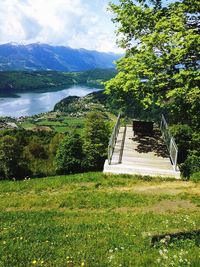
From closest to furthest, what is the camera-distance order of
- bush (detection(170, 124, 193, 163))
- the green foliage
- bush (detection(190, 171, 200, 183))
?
bush (detection(190, 171, 200, 183)), bush (detection(170, 124, 193, 163)), the green foliage

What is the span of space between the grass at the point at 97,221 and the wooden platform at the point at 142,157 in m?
0.86

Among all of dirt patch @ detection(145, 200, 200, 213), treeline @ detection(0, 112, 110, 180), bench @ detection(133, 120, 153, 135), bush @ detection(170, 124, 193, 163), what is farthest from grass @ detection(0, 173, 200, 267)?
treeline @ detection(0, 112, 110, 180)

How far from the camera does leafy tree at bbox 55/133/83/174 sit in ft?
159

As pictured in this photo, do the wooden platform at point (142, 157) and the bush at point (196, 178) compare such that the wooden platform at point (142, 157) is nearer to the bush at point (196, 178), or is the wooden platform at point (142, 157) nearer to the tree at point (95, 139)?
the bush at point (196, 178)

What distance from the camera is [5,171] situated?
70.2 m

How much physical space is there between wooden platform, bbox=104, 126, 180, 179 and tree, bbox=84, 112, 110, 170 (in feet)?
85.2

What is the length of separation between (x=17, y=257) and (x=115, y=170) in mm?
14516

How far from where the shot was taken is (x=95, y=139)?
66.3m

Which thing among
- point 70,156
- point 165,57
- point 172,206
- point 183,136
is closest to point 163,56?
point 165,57

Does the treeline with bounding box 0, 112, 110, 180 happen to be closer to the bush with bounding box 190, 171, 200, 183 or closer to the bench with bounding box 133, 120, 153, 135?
the bench with bounding box 133, 120, 153, 135

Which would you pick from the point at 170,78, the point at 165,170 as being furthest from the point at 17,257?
the point at 165,170

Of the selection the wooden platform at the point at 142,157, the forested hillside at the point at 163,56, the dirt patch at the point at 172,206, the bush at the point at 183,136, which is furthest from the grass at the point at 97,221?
the bush at the point at 183,136

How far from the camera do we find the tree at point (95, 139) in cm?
5789

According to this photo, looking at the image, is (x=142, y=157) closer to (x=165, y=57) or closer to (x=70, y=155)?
(x=165, y=57)
